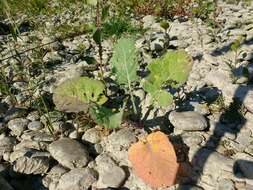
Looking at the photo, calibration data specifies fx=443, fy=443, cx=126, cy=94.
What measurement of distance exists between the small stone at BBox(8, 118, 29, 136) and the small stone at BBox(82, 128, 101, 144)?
665 millimetres

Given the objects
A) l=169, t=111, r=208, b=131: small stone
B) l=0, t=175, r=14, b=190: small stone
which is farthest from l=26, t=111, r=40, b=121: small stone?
l=169, t=111, r=208, b=131: small stone

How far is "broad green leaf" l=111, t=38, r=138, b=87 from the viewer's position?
14.8 feet

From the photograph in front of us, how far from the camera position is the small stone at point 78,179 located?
12.0ft

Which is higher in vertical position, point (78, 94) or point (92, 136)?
point (78, 94)

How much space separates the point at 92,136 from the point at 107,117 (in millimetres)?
340

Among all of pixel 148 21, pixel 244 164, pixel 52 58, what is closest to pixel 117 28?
pixel 148 21

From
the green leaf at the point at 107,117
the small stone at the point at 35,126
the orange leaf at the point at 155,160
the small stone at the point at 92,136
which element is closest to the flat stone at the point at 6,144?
the small stone at the point at 35,126

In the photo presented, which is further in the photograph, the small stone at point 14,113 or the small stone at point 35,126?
the small stone at point 14,113

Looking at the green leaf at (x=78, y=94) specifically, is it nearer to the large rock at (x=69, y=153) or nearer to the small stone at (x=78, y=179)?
the large rock at (x=69, y=153)

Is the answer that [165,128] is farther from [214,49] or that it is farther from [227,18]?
[227,18]

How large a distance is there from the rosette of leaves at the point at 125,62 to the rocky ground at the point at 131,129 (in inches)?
12.7

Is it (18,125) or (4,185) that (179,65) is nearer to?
(18,125)

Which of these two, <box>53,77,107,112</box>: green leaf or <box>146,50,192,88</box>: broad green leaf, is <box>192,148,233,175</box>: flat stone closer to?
<box>146,50,192,88</box>: broad green leaf

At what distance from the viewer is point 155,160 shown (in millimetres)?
3631
